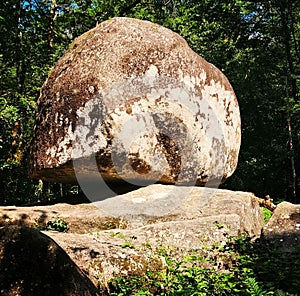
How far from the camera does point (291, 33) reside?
1970 cm

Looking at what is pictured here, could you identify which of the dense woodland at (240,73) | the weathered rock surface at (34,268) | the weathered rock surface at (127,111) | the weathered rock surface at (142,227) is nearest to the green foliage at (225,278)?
the weathered rock surface at (142,227)

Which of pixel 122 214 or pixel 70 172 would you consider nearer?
pixel 122 214

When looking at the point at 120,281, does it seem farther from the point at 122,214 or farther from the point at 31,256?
the point at 122,214

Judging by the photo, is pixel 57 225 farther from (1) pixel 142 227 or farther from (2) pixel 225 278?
(2) pixel 225 278

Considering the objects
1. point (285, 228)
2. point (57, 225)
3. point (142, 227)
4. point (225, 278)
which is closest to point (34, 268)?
point (225, 278)

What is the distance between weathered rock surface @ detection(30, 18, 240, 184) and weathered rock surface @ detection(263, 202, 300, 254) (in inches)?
76.4

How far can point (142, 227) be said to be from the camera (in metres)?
6.65

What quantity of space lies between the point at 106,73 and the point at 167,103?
1.38m

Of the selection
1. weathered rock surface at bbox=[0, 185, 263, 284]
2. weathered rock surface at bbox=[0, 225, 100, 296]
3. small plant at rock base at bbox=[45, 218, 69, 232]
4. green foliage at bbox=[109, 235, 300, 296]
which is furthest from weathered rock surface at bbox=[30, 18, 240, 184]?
weathered rock surface at bbox=[0, 225, 100, 296]

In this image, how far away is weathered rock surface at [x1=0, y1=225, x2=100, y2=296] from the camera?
3.45 metres

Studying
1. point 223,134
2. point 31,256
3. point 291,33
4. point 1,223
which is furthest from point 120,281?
point 291,33

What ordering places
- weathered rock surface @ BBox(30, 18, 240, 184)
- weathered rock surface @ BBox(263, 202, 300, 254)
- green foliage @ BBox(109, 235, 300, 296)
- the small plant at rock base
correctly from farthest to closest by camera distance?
weathered rock surface @ BBox(30, 18, 240, 184) < the small plant at rock base < weathered rock surface @ BBox(263, 202, 300, 254) < green foliage @ BBox(109, 235, 300, 296)

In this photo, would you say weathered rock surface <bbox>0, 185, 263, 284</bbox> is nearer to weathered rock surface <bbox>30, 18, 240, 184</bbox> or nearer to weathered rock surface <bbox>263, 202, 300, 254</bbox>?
weathered rock surface <bbox>263, 202, 300, 254</bbox>

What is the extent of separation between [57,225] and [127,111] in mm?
2517
